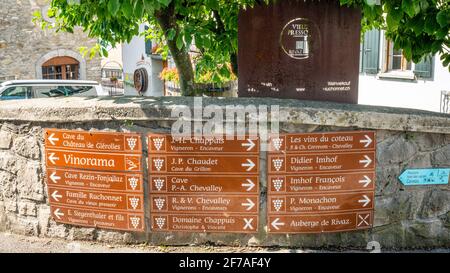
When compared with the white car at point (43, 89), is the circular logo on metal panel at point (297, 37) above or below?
above

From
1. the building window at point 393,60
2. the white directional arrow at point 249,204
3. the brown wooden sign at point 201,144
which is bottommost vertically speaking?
the white directional arrow at point 249,204

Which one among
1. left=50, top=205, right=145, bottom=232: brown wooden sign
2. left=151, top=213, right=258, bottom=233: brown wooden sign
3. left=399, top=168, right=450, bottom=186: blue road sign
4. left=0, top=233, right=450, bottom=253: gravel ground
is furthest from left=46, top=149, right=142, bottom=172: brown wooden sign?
left=399, top=168, right=450, bottom=186: blue road sign

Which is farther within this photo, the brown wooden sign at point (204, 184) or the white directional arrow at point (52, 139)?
the white directional arrow at point (52, 139)

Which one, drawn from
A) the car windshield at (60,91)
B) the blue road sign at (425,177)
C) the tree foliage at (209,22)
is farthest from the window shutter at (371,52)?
the blue road sign at (425,177)

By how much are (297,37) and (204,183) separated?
65.7 inches

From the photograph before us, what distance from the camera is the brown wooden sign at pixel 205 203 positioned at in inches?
169

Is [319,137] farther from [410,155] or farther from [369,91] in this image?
[369,91]

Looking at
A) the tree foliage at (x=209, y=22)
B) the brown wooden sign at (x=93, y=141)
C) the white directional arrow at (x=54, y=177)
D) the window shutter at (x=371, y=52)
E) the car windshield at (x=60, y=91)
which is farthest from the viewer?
the car windshield at (x=60, y=91)

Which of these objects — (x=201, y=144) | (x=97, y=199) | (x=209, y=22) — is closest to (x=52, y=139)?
(x=97, y=199)

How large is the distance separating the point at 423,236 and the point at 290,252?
1262 millimetres

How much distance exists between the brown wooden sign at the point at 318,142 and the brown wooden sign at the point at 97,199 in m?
1.34

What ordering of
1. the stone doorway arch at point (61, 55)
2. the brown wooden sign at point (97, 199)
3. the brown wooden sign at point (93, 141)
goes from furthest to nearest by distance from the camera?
the stone doorway arch at point (61, 55)
the brown wooden sign at point (97, 199)
the brown wooden sign at point (93, 141)

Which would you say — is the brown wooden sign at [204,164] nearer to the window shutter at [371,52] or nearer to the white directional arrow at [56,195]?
the white directional arrow at [56,195]

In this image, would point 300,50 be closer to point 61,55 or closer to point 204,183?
point 204,183
